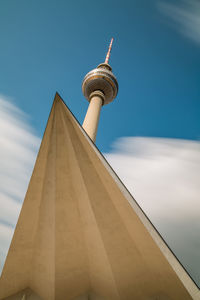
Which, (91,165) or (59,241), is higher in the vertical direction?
(91,165)

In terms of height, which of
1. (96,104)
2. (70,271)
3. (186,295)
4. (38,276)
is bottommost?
(38,276)

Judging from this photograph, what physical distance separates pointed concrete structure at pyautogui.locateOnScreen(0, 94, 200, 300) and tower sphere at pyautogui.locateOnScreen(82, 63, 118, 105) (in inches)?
903

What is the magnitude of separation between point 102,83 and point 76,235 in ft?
83.3

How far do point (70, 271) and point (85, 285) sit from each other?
1147 millimetres

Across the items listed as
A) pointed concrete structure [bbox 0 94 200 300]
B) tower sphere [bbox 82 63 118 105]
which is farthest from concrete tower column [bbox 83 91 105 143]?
pointed concrete structure [bbox 0 94 200 300]

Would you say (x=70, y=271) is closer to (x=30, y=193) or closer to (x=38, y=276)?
(x=38, y=276)

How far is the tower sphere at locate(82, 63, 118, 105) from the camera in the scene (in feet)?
93.1

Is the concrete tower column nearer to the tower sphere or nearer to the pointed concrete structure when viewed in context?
the tower sphere

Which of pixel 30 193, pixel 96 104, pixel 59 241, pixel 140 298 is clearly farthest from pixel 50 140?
pixel 96 104

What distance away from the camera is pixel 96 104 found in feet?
77.8

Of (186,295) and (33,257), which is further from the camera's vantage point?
(33,257)

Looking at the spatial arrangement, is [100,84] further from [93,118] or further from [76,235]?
[76,235]

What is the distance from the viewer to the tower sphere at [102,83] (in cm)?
2838

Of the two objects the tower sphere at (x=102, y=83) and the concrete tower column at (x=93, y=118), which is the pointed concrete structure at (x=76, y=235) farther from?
the tower sphere at (x=102, y=83)
